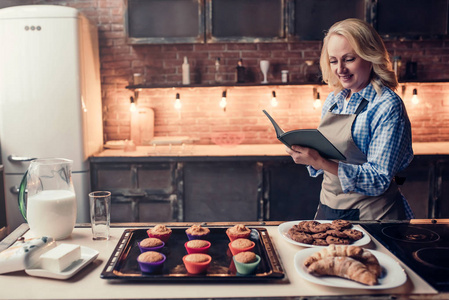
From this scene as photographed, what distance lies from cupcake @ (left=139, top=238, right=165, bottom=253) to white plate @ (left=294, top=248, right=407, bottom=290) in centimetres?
41

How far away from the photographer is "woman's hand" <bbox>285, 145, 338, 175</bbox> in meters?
1.65

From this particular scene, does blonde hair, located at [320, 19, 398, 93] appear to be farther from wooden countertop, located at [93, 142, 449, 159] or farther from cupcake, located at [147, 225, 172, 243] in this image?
wooden countertop, located at [93, 142, 449, 159]

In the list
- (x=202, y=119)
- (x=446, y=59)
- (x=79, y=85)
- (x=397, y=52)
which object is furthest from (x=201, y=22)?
(x=446, y=59)

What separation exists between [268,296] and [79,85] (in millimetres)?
2870

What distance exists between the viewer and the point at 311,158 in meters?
1.68

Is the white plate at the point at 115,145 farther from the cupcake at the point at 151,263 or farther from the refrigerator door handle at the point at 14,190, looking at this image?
the cupcake at the point at 151,263

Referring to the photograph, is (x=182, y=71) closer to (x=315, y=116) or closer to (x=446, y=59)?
(x=315, y=116)

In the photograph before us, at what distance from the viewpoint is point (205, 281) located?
1.07m

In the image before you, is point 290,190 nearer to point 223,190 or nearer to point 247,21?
point 223,190

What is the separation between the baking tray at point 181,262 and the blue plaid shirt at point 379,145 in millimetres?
498

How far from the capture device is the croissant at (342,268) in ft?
3.37

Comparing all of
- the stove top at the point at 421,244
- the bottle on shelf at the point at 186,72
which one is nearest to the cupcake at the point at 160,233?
the stove top at the point at 421,244

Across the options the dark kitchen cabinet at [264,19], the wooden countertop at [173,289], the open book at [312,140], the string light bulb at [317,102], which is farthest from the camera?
the string light bulb at [317,102]

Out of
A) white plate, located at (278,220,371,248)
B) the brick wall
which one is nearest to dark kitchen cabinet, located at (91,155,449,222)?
the brick wall
